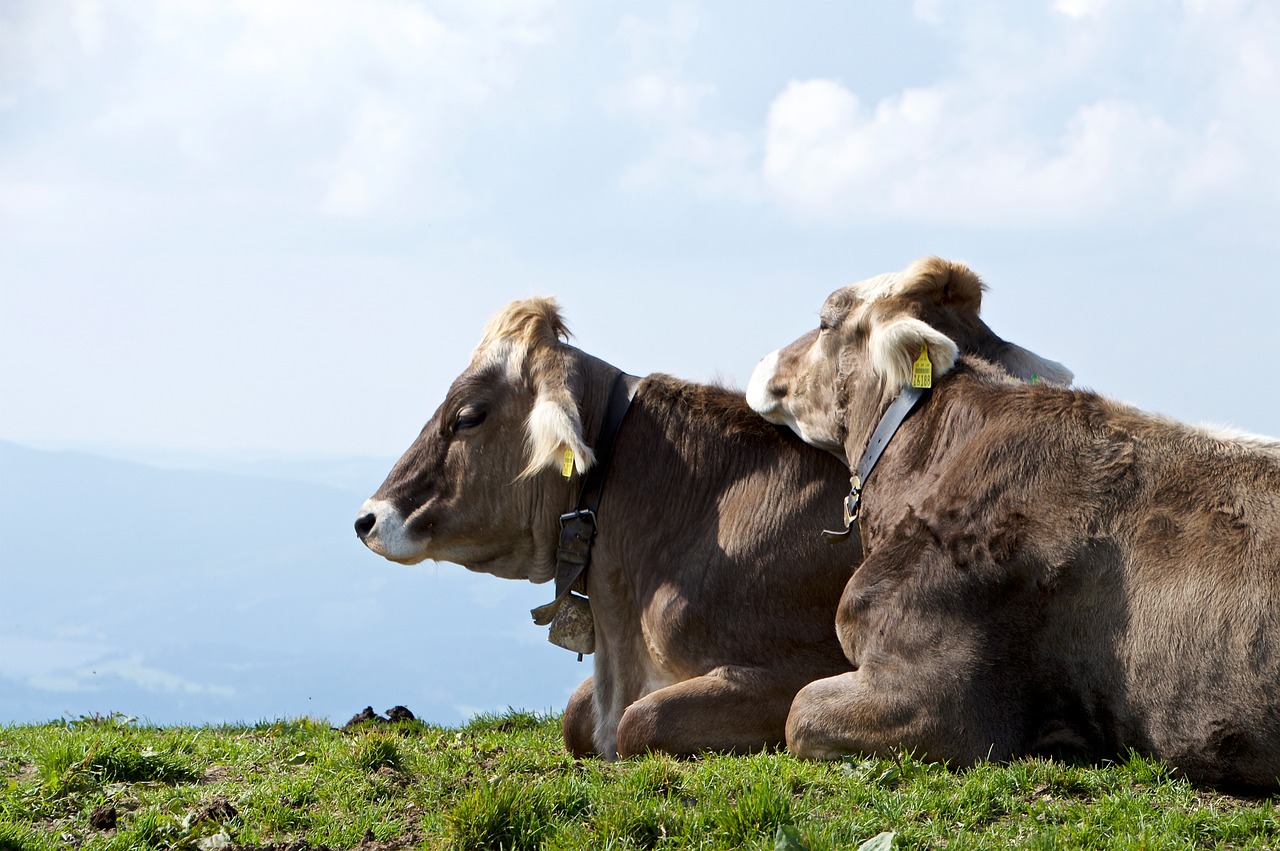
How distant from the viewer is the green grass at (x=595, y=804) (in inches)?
214

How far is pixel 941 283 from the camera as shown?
7688mm

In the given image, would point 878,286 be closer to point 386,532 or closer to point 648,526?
point 648,526

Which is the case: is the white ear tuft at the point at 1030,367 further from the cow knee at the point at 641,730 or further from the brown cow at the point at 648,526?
the cow knee at the point at 641,730

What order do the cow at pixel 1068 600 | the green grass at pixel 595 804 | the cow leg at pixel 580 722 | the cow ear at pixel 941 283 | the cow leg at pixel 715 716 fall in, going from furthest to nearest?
1. the cow leg at pixel 580 722
2. the cow ear at pixel 941 283
3. the cow leg at pixel 715 716
4. the cow at pixel 1068 600
5. the green grass at pixel 595 804

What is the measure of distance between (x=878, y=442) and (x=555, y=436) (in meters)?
1.95

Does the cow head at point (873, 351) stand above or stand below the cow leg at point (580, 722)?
above

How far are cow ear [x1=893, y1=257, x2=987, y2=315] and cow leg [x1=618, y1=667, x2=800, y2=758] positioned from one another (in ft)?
7.68

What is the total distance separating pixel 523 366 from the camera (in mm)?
8641

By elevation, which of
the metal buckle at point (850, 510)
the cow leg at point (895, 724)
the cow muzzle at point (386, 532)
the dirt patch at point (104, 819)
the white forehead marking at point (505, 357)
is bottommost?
the cow leg at point (895, 724)

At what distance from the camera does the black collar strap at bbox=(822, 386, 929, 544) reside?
287 inches

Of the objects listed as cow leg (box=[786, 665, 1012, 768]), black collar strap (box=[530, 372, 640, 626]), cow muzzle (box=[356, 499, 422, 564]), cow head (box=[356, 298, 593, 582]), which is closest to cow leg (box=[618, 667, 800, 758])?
cow leg (box=[786, 665, 1012, 768])

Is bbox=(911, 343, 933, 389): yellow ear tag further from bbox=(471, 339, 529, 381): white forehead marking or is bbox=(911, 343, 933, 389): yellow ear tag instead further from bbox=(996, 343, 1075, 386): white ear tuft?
bbox=(471, 339, 529, 381): white forehead marking

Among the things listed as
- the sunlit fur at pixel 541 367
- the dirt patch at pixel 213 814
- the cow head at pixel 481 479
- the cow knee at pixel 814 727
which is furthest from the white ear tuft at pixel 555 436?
the dirt patch at pixel 213 814

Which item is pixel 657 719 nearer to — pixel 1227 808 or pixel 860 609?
pixel 860 609
